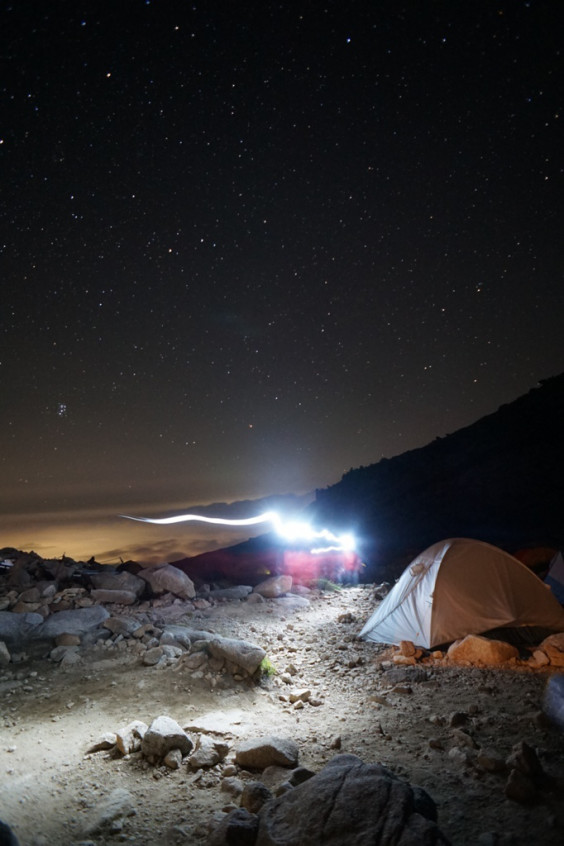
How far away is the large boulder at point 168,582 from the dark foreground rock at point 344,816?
35.6ft

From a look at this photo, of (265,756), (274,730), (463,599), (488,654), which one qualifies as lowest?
(488,654)

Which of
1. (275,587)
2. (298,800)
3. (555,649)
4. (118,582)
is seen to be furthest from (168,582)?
(298,800)

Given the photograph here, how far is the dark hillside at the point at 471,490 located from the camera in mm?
34438

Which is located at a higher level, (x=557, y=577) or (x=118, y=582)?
(x=118, y=582)

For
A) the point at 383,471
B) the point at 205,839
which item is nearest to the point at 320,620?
the point at 205,839

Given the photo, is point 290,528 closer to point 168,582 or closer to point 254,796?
point 168,582

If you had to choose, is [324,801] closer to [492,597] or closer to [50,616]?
[492,597]

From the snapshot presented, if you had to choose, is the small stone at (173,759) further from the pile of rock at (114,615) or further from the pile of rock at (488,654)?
the pile of rock at (488,654)

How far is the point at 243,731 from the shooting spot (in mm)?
6449

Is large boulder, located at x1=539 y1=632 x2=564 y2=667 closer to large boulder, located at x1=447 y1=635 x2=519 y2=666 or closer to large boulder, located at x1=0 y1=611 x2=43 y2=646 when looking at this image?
large boulder, located at x1=447 y1=635 x2=519 y2=666

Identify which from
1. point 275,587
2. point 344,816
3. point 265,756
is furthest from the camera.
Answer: point 275,587

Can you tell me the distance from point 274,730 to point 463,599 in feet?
17.1

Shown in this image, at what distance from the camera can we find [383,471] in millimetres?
64375

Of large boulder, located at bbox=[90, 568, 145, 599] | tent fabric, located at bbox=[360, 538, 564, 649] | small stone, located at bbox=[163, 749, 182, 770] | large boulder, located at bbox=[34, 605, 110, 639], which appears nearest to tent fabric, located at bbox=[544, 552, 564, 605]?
tent fabric, located at bbox=[360, 538, 564, 649]
